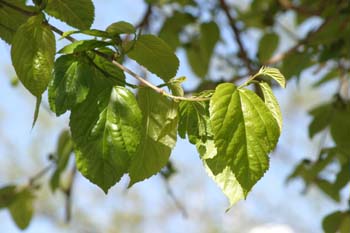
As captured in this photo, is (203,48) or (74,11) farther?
(203,48)

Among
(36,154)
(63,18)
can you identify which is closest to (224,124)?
(63,18)

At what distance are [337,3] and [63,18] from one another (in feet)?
3.18

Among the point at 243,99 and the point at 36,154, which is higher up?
the point at 243,99

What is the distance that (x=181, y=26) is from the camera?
1.63m

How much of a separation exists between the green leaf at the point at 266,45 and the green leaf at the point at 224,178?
43.2 inches

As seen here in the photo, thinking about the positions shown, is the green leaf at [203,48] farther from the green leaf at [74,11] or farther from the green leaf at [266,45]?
the green leaf at [74,11]

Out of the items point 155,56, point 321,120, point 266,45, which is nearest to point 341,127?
point 321,120

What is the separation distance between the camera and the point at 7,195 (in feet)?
4.64

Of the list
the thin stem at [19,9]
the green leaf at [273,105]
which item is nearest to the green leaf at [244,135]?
Result: the green leaf at [273,105]

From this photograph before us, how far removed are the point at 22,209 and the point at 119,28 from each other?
2.88 ft

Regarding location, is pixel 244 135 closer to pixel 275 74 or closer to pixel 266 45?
pixel 275 74

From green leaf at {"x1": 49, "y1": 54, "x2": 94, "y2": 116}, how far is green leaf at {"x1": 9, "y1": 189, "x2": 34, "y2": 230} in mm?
857

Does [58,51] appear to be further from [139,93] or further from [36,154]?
[36,154]

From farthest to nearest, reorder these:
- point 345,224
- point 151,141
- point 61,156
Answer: point 61,156, point 345,224, point 151,141
